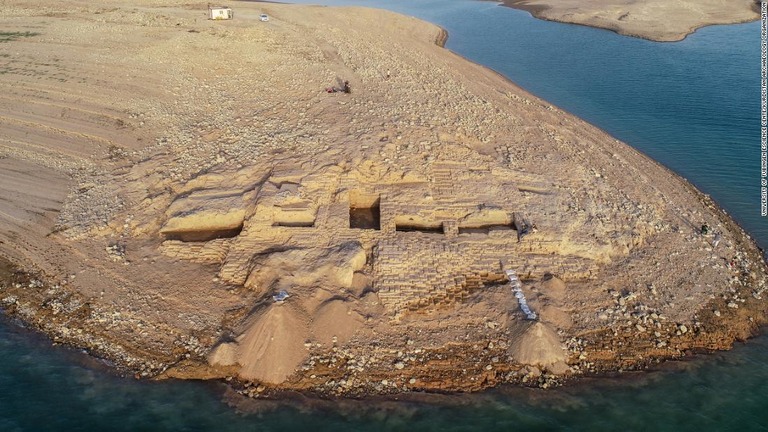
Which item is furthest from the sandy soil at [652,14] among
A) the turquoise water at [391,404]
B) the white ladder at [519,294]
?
the white ladder at [519,294]

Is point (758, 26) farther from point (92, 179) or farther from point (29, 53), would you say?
point (29, 53)

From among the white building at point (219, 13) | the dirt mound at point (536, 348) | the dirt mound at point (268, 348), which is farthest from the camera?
the white building at point (219, 13)

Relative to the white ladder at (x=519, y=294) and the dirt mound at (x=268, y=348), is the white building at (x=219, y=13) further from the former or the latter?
the white ladder at (x=519, y=294)

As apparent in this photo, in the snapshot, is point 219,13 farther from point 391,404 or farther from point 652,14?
point 652,14

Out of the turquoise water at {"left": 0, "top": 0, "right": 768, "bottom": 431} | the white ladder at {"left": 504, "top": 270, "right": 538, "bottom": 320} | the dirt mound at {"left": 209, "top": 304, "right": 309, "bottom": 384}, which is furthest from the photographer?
the white ladder at {"left": 504, "top": 270, "right": 538, "bottom": 320}

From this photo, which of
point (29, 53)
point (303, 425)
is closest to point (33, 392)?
point (303, 425)

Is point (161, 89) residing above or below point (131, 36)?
below

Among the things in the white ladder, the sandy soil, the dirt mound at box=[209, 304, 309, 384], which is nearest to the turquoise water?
the dirt mound at box=[209, 304, 309, 384]

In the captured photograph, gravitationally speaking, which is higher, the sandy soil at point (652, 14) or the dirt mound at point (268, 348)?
the sandy soil at point (652, 14)

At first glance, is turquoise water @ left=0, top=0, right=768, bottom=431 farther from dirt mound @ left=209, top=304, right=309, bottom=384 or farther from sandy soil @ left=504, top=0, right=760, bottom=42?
sandy soil @ left=504, top=0, right=760, bottom=42
